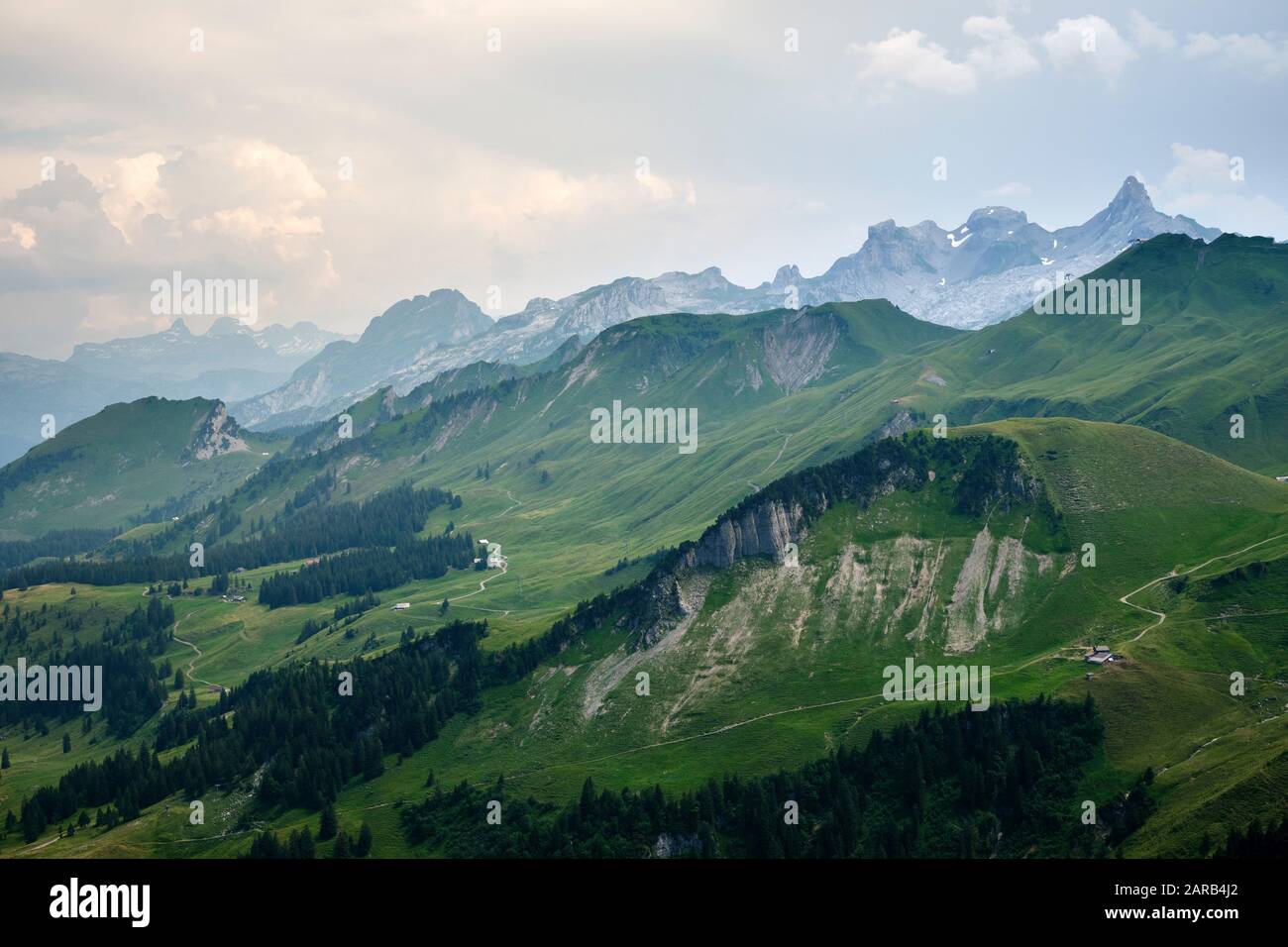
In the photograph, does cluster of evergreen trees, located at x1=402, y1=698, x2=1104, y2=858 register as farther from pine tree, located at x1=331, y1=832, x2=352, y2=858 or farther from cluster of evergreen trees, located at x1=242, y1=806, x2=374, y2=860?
pine tree, located at x1=331, y1=832, x2=352, y2=858

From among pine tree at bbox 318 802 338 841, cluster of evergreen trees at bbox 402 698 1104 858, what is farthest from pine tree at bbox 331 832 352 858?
cluster of evergreen trees at bbox 402 698 1104 858

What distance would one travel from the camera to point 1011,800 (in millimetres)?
157000

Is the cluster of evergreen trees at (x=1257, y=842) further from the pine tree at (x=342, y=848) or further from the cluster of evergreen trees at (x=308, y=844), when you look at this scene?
the pine tree at (x=342, y=848)

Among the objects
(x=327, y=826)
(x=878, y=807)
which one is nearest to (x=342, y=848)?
(x=327, y=826)

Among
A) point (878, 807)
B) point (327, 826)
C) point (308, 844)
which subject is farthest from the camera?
point (327, 826)

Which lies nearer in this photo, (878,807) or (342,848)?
(878,807)

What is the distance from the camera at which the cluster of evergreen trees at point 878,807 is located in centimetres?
15412

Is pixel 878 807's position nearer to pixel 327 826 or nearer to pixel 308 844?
pixel 308 844

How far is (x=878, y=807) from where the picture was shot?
162750 millimetres

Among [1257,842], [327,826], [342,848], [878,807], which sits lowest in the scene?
[342,848]
